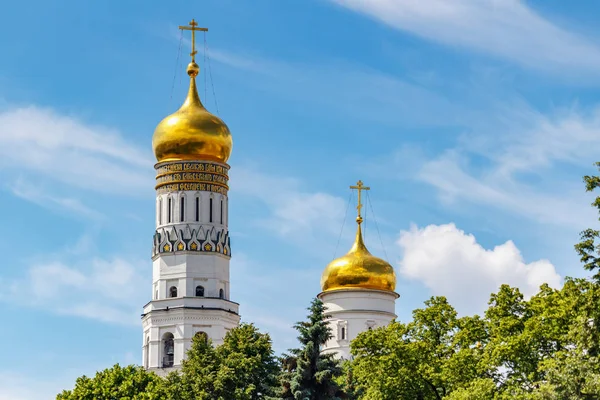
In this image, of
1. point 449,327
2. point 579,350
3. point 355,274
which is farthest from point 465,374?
point 355,274

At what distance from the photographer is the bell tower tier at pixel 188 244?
8556 cm

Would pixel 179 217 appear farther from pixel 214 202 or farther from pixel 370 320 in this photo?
pixel 370 320

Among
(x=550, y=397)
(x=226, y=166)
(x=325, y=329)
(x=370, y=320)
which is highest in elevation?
(x=226, y=166)

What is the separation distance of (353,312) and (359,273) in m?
2.23

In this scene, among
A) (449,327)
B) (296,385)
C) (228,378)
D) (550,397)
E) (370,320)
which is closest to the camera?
(550,397)

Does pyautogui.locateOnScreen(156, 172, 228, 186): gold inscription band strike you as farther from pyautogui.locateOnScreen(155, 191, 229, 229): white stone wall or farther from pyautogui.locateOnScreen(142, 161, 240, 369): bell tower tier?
pyautogui.locateOnScreen(155, 191, 229, 229): white stone wall

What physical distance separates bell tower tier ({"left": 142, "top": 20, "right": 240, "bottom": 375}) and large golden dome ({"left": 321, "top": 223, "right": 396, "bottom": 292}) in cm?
951

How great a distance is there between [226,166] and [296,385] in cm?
3393

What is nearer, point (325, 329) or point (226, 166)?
point (325, 329)

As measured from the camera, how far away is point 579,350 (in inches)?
1850

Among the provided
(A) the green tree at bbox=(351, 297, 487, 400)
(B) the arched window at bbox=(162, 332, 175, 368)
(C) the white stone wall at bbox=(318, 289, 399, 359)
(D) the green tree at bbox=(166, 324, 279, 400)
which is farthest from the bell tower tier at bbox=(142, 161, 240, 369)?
(A) the green tree at bbox=(351, 297, 487, 400)

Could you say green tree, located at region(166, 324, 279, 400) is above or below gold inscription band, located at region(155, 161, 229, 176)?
below

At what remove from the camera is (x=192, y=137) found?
86.7m

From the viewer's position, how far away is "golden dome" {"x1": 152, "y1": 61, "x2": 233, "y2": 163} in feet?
284
